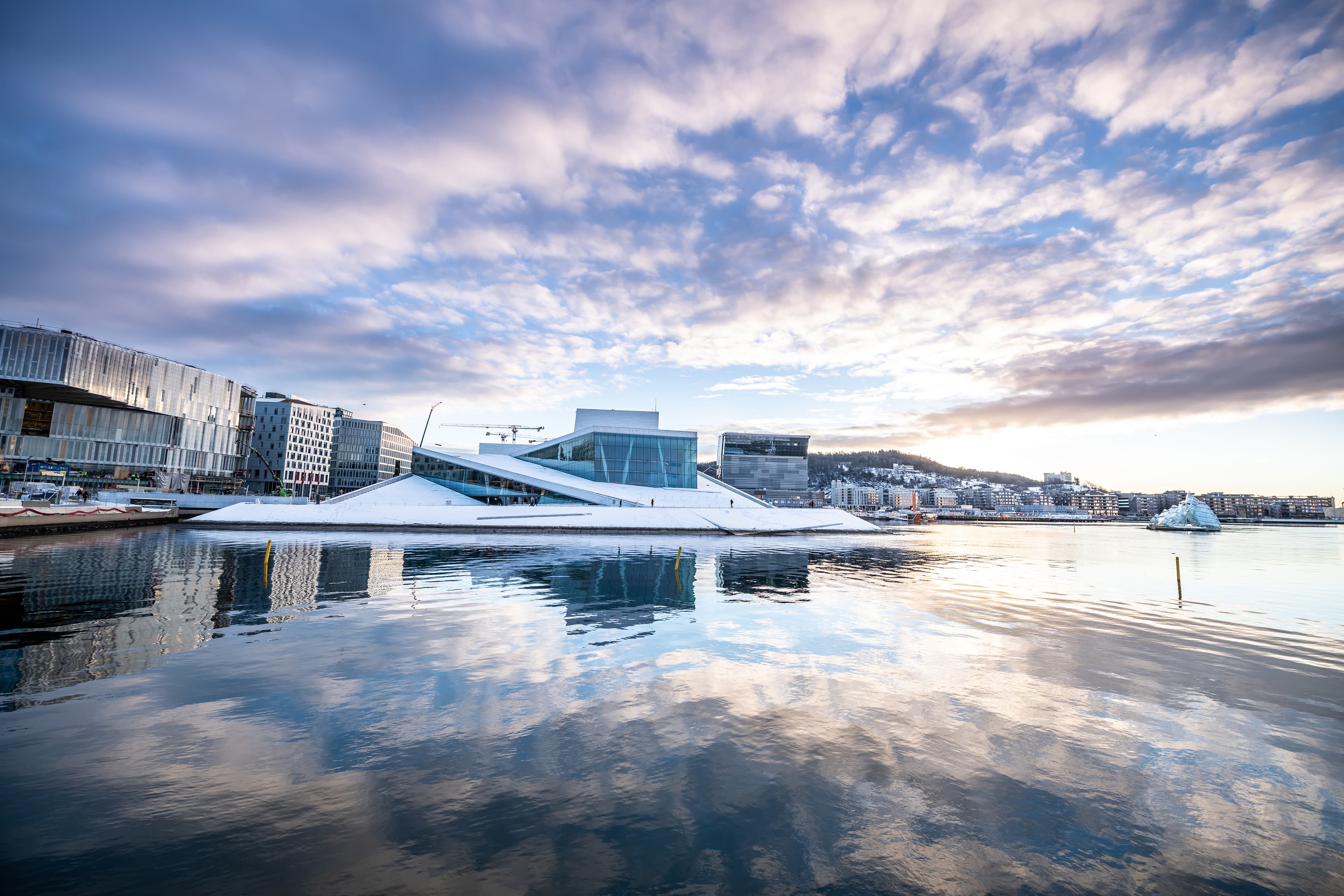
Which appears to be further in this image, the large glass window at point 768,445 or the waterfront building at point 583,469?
the large glass window at point 768,445

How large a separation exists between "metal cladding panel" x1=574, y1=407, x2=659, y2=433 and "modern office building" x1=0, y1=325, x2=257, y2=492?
7514cm

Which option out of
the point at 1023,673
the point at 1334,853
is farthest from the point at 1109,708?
the point at 1334,853

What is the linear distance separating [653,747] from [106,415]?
13193 cm

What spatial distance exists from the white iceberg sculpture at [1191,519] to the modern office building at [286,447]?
209 m

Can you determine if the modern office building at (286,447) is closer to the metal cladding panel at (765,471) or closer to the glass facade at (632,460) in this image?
the glass facade at (632,460)

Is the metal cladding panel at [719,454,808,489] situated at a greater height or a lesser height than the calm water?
greater

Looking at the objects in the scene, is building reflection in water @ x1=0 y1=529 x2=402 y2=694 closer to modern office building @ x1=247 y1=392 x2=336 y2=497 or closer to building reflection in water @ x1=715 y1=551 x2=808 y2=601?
building reflection in water @ x1=715 y1=551 x2=808 y2=601

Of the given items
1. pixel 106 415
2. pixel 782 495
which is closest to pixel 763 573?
pixel 106 415

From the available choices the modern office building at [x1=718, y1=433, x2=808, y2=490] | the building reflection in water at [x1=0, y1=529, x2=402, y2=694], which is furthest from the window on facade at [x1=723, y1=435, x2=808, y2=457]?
the building reflection in water at [x1=0, y1=529, x2=402, y2=694]

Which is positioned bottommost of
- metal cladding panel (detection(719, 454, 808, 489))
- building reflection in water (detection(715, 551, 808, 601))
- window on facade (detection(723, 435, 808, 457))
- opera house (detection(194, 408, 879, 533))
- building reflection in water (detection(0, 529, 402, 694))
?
building reflection in water (detection(0, 529, 402, 694))

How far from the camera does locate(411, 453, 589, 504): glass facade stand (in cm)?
7438

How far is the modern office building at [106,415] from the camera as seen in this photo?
283 ft

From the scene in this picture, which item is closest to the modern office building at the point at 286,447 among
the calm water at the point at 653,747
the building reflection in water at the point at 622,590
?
the building reflection in water at the point at 622,590

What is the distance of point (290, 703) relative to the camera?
35.4 feet
